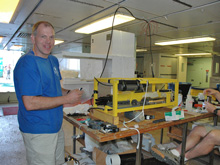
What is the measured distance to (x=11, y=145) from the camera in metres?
2.85

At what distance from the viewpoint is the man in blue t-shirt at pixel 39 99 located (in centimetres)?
115

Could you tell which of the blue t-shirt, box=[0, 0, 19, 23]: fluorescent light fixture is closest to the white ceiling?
box=[0, 0, 19, 23]: fluorescent light fixture

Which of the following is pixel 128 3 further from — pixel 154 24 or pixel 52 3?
pixel 154 24

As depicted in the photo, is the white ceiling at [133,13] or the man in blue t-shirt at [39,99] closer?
the man in blue t-shirt at [39,99]

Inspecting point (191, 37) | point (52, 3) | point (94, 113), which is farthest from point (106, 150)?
point (191, 37)

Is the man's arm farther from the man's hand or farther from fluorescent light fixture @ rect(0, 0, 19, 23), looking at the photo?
fluorescent light fixture @ rect(0, 0, 19, 23)

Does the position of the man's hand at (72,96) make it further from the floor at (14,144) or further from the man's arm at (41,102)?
the floor at (14,144)

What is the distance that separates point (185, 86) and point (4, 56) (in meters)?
7.75

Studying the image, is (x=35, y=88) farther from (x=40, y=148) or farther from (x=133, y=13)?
(x=133, y=13)

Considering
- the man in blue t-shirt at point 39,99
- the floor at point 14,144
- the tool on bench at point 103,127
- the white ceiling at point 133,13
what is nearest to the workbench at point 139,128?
the tool on bench at point 103,127

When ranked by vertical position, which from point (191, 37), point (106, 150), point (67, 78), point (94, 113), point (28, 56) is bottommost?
point (106, 150)

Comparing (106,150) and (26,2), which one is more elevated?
(26,2)

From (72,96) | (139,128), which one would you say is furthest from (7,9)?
(139,128)

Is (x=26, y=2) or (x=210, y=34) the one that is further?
(x=210, y=34)
